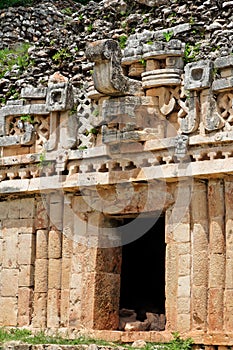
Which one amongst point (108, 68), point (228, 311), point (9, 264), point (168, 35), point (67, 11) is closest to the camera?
point (228, 311)

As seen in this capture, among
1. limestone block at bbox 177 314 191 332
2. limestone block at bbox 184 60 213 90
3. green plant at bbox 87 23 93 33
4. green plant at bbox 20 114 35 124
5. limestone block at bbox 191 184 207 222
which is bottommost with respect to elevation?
limestone block at bbox 177 314 191 332

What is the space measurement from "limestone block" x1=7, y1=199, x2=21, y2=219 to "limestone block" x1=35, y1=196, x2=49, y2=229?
0.43 metres

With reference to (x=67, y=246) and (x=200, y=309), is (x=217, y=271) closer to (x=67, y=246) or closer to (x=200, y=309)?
(x=200, y=309)

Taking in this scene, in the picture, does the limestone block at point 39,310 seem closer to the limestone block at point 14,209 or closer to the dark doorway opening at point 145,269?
the limestone block at point 14,209

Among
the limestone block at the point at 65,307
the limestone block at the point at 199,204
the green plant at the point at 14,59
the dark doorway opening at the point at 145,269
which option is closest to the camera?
the limestone block at the point at 199,204

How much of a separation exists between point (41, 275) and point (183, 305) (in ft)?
9.63

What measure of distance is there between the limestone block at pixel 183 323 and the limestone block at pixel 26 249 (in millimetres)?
3199

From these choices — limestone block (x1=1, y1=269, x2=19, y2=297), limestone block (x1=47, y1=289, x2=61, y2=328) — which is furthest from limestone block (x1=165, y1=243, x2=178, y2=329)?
limestone block (x1=1, y1=269, x2=19, y2=297)

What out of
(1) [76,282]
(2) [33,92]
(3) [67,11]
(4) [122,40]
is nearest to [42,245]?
(1) [76,282]

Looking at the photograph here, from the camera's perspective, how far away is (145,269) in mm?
21219

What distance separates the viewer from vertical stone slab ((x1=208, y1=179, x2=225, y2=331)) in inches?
616

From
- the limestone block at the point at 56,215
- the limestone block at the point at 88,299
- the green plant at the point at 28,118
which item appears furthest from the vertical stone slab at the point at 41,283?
the green plant at the point at 28,118

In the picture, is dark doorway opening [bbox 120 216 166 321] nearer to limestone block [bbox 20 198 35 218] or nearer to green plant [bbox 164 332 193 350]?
limestone block [bbox 20 198 35 218]

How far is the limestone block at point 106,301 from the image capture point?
1700cm
